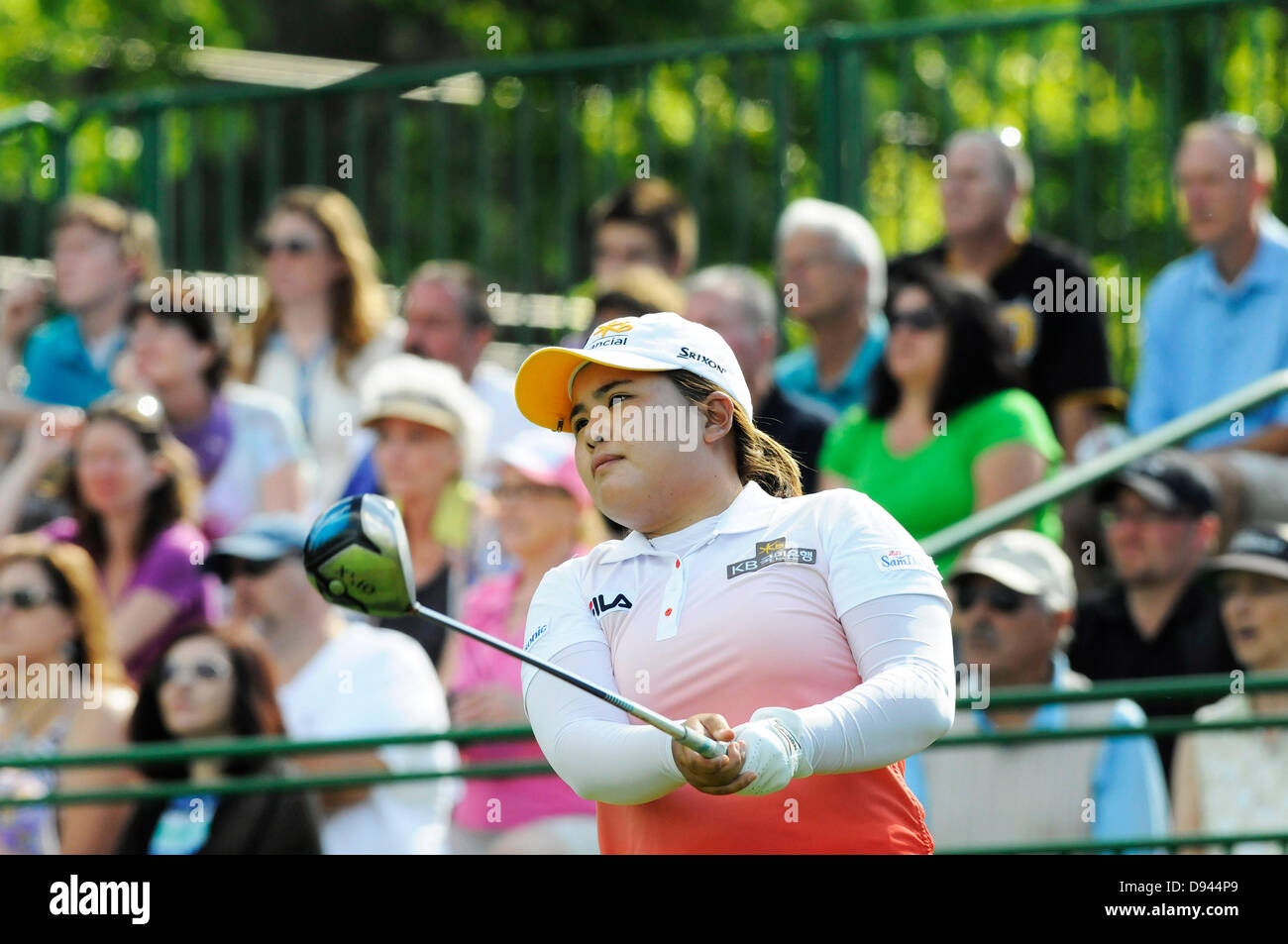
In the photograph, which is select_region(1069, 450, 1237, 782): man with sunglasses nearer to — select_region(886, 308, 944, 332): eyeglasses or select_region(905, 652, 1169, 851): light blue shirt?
select_region(905, 652, 1169, 851): light blue shirt

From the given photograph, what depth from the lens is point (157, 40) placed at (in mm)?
17766

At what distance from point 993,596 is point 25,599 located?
3.47 metres

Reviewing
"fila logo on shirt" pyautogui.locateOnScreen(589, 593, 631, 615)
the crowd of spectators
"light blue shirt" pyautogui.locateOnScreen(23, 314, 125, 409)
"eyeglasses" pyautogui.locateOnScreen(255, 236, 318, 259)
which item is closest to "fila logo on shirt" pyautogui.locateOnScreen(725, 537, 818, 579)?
"fila logo on shirt" pyautogui.locateOnScreen(589, 593, 631, 615)

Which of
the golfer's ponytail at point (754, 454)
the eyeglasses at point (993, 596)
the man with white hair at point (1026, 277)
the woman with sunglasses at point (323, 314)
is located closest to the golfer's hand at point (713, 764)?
the golfer's ponytail at point (754, 454)

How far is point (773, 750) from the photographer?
121 inches

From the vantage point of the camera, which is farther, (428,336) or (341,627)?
(428,336)

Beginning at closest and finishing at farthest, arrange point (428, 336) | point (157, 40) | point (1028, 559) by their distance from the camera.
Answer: point (1028, 559) < point (428, 336) < point (157, 40)

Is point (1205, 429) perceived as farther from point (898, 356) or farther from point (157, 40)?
point (157, 40)

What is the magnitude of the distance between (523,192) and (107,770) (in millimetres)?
3975

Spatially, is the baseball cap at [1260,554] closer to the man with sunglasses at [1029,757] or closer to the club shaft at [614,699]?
the man with sunglasses at [1029,757]

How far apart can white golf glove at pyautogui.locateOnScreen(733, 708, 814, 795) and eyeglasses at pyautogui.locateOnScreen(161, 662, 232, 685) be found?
3.94 m

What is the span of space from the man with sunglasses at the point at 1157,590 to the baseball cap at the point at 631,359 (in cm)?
333

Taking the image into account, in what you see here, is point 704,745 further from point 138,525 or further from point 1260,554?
point 138,525
